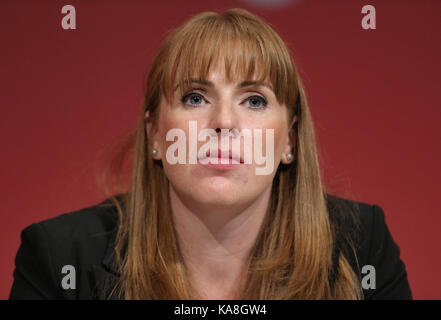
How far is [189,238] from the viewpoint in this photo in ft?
4.59

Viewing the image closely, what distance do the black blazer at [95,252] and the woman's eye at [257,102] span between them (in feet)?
1.49

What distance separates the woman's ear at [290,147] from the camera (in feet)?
4.64

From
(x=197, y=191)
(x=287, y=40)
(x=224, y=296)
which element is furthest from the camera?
A: (x=287, y=40)

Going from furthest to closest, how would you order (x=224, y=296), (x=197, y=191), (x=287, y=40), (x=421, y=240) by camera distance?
(x=421, y=240) → (x=287, y=40) → (x=224, y=296) → (x=197, y=191)

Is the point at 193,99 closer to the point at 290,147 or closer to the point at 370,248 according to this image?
the point at 290,147

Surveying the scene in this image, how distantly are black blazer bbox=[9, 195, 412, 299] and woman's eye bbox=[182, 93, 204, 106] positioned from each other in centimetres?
46

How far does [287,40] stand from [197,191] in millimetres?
573

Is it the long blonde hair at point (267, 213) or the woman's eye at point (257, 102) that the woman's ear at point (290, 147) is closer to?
the long blonde hair at point (267, 213)

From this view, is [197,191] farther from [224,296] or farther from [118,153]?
[118,153]

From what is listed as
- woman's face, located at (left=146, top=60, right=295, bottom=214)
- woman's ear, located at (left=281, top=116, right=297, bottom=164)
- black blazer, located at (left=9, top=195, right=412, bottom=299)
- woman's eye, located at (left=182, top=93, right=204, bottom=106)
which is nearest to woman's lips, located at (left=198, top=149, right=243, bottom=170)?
woman's face, located at (left=146, top=60, right=295, bottom=214)

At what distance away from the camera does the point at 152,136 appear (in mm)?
1427

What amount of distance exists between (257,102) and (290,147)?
0.23m

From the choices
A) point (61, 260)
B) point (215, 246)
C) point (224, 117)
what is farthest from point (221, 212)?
point (61, 260)
